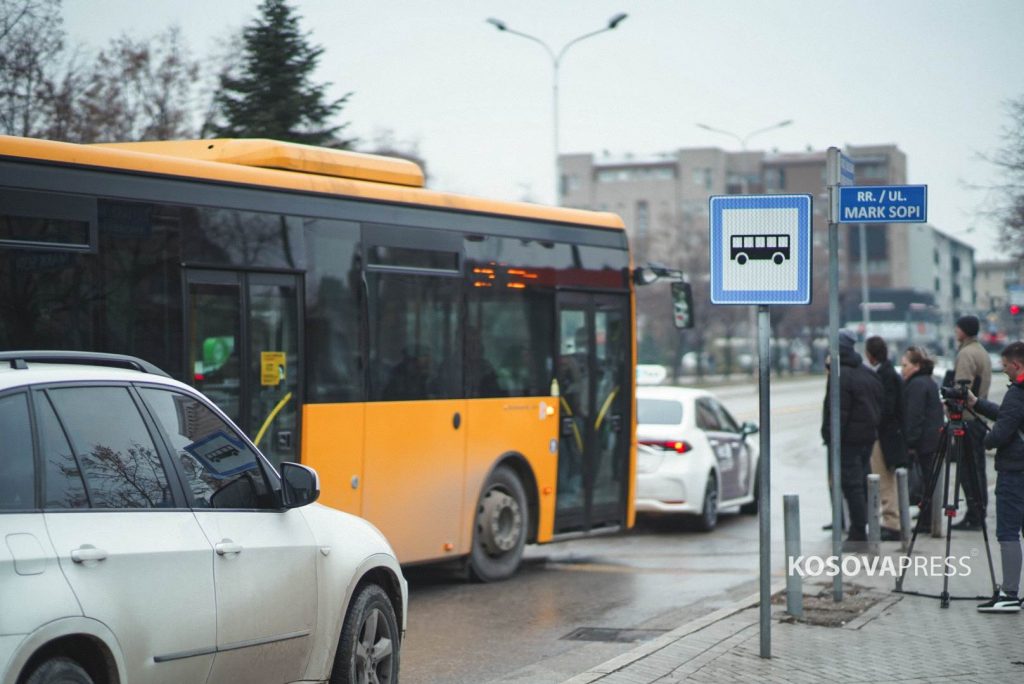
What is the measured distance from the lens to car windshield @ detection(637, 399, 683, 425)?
17.1 m

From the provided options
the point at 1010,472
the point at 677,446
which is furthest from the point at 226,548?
the point at 677,446

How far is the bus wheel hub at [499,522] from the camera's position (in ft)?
41.5

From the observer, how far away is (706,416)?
1755 centimetres

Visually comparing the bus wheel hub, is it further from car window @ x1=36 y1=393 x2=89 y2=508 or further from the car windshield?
car window @ x1=36 y1=393 x2=89 y2=508

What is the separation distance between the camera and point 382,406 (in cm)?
1134

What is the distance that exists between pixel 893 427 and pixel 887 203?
4.74 meters

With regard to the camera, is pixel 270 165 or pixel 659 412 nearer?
pixel 270 165

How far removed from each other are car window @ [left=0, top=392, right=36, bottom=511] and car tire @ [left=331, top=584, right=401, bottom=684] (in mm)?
2137

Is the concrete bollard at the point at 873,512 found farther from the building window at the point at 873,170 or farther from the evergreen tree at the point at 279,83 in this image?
the building window at the point at 873,170

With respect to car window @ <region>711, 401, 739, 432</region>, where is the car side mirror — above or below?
above

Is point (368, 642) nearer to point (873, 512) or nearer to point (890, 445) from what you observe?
point (873, 512)

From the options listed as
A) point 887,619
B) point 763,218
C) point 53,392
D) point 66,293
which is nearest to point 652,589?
point 887,619

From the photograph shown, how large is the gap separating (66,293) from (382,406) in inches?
123

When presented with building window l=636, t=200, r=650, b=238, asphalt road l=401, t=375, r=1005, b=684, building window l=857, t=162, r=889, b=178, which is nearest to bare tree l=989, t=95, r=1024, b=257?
asphalt road l=401, t=375, r=1005, b=684
